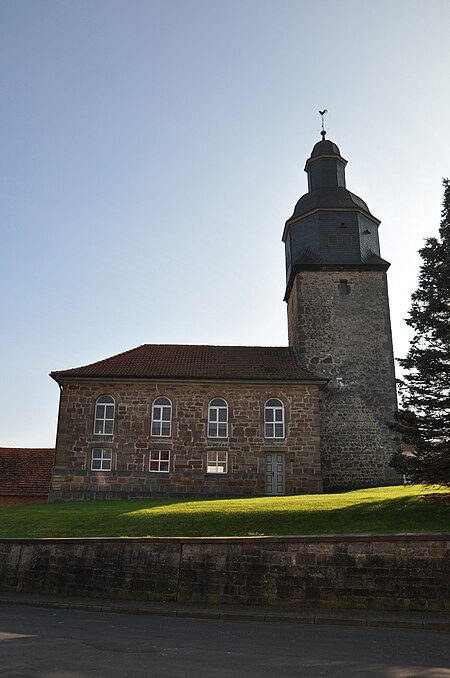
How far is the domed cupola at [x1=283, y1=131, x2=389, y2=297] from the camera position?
3011cm

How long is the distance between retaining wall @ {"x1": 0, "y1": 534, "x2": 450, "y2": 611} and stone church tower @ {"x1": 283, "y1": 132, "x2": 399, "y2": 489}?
14.7 metres

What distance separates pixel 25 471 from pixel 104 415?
5998 mm

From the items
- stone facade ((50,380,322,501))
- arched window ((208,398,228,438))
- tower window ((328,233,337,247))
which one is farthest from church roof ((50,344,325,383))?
tower window ((328,233,337,247))

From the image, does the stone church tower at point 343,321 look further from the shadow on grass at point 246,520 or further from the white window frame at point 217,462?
the shadow on grass at point 246,520

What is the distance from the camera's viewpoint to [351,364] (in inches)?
1120

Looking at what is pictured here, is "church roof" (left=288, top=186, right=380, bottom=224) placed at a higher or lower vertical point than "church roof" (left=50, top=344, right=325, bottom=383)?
higher

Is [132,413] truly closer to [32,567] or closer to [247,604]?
[32,567]

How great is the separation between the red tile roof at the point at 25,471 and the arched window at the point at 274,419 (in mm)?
10574

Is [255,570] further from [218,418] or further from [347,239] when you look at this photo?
[347,239]

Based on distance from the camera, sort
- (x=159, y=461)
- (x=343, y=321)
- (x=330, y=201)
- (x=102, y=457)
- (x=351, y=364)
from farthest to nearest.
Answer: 1. (x=330, y=201)
2. (x=343, y=321)
3. (x=351, y=364)
4. (x=159, y=461)
5. (x=102, y=457)

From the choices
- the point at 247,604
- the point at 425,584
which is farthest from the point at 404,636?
the point at 247,604

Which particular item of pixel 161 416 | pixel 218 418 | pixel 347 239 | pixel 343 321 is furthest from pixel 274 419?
pixel 347 239

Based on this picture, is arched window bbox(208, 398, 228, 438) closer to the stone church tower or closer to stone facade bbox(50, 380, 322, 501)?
stone facade bbox(50, 380, 322, 501)

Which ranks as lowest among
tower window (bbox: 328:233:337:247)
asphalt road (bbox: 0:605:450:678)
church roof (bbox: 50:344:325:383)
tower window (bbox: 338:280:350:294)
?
asphalt road (bbox: 0:605:450:678)
